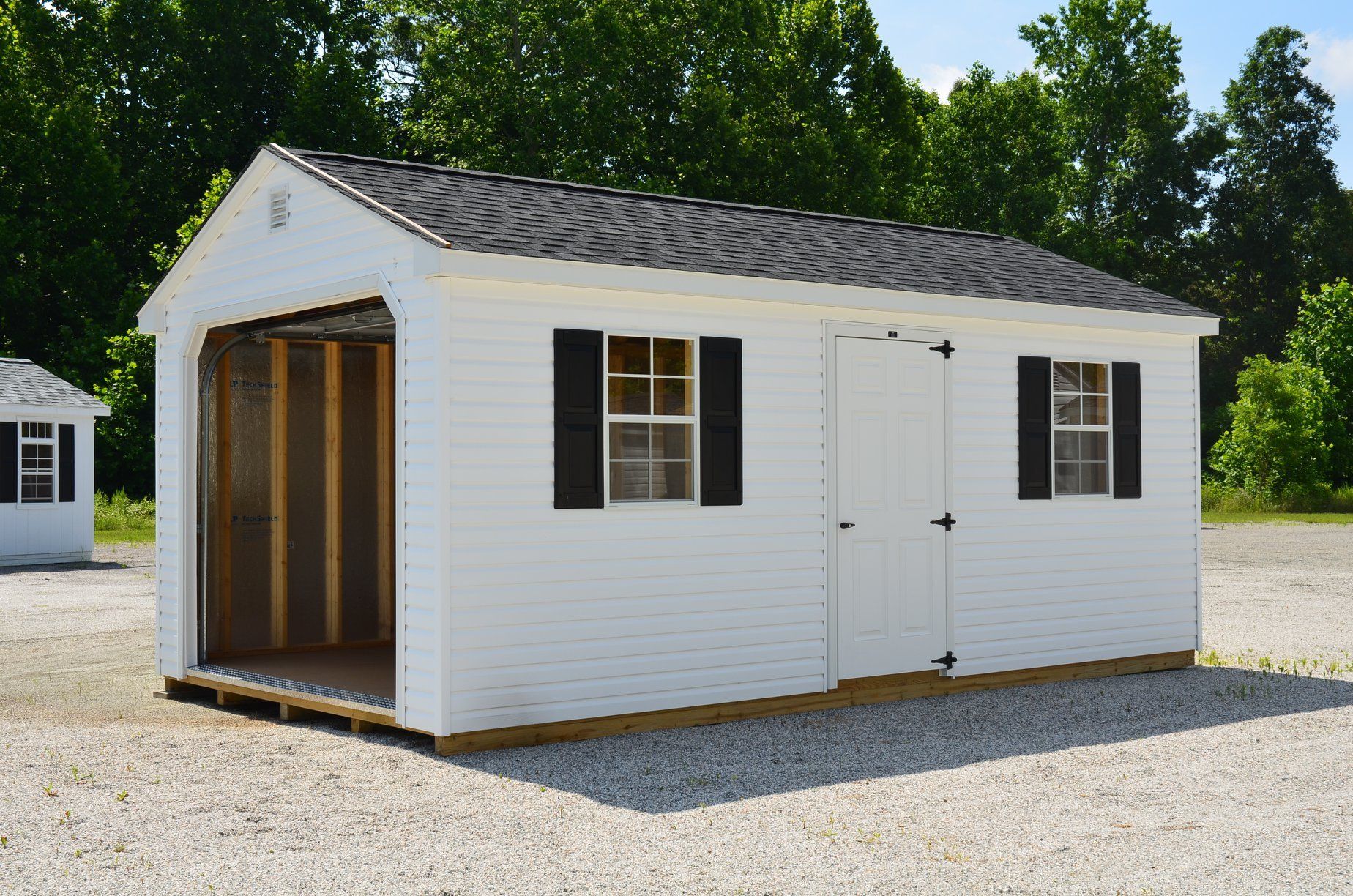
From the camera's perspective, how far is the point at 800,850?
17.1 feet

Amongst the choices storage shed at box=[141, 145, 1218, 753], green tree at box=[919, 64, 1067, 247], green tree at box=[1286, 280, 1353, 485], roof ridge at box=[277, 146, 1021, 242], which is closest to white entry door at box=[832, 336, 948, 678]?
storage shed at box=[141, 145, 1218, 753]

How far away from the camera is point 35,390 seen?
2003 cm

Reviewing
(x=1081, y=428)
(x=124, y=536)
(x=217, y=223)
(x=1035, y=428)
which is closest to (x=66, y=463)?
(x=124, y=536)

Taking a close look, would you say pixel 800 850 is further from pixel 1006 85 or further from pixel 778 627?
pixel 1006 85

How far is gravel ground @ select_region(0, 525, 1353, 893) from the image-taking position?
493 centimetres

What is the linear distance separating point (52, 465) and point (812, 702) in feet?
50.4

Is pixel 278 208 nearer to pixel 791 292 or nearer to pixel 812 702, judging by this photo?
pixel 791 292

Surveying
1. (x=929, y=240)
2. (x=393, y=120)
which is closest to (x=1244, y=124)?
(x=393, y=120)

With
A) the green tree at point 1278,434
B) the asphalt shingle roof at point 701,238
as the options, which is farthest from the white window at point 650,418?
the green tree at point 1278,434

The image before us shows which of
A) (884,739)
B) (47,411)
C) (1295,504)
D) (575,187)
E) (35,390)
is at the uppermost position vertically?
(575,187)

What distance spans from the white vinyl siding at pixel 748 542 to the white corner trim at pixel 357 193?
0.93 feet

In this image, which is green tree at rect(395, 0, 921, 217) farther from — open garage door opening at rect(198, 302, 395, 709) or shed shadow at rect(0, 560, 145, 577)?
open garage door opening at rect(198, 302, 395, 709)

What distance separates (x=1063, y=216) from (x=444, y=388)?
125ft

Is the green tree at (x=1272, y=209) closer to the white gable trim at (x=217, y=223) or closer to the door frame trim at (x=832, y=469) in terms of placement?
the door frame trim at (x=832, y=469)
